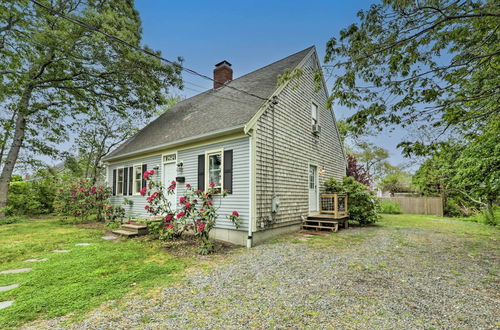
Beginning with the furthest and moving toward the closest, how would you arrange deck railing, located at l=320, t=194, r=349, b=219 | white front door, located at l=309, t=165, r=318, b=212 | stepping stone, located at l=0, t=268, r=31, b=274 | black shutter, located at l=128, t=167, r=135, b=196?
black shutter, located at l=128, t=167, r=135, b=196 < white front door, located at l=309, t=165, r=318, b=212 < deck railing, located at l=320, t=194, r=349, b=219 < stepping stone, located at l=0, t=268, r=31, b=274

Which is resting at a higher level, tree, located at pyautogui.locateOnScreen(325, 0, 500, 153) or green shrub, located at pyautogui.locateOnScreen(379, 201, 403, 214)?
tree, located at pyautogui.locateOnScreen(325, 0, 500, 153)

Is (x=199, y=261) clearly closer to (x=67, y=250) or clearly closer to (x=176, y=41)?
(x=67, y=250)

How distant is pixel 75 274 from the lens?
3.76 m

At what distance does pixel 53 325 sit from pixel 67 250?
385 centimetres

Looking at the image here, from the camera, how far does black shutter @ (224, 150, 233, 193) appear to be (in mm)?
6473

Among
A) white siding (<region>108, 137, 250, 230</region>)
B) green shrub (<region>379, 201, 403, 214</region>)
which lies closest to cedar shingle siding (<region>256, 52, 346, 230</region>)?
white siding (<region>108, 137, 250, 230</region>)

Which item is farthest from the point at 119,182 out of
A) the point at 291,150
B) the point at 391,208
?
the point at 391,208

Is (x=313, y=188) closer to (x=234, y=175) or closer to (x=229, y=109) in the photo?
(x=234, y=175)

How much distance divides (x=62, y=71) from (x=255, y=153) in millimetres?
11741

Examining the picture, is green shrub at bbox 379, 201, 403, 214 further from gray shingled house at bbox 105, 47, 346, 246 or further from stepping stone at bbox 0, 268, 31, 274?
stepping stone at bbox 0, 268, 31, 274

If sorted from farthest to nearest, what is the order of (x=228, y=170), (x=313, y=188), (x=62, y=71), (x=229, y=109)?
→ (x=62, y=71) → (x=313, y=188) → (x=229, y=109) → (x=228, y=170)

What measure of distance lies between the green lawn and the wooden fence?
1552 centimetres

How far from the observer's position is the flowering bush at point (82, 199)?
1024cm

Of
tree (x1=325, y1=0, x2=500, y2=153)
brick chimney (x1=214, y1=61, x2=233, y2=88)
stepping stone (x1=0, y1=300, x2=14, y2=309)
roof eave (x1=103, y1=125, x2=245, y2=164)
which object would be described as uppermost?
brick chimney (x1=214, y1=61, x2=233, y2=88)
